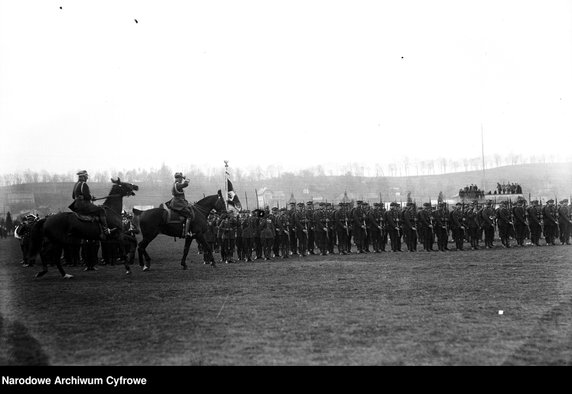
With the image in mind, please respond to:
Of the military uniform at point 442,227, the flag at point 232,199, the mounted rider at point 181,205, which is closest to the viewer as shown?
the mounted rider at point 181,205

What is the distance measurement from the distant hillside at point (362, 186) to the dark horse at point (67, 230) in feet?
164

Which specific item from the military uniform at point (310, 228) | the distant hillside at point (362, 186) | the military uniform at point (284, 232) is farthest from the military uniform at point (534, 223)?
the distant hillside at point (362, 186)

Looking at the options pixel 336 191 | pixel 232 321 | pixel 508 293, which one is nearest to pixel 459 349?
pixel 232 321

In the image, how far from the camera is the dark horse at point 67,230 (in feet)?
44.7

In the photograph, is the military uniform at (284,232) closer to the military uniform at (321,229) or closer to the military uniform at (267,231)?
the military uniform at (267,231)

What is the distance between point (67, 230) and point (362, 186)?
83.6m

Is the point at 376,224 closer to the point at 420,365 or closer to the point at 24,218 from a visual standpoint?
the point at 24,218

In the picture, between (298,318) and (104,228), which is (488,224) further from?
(298,318)

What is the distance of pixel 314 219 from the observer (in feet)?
67.0

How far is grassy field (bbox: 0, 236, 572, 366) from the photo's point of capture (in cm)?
609

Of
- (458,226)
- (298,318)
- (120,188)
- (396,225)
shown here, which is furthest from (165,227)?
(458,226)

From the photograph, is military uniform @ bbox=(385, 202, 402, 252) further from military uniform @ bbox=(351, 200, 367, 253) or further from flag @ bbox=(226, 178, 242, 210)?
flag @ bbox=(226, 178, 242, 210)
